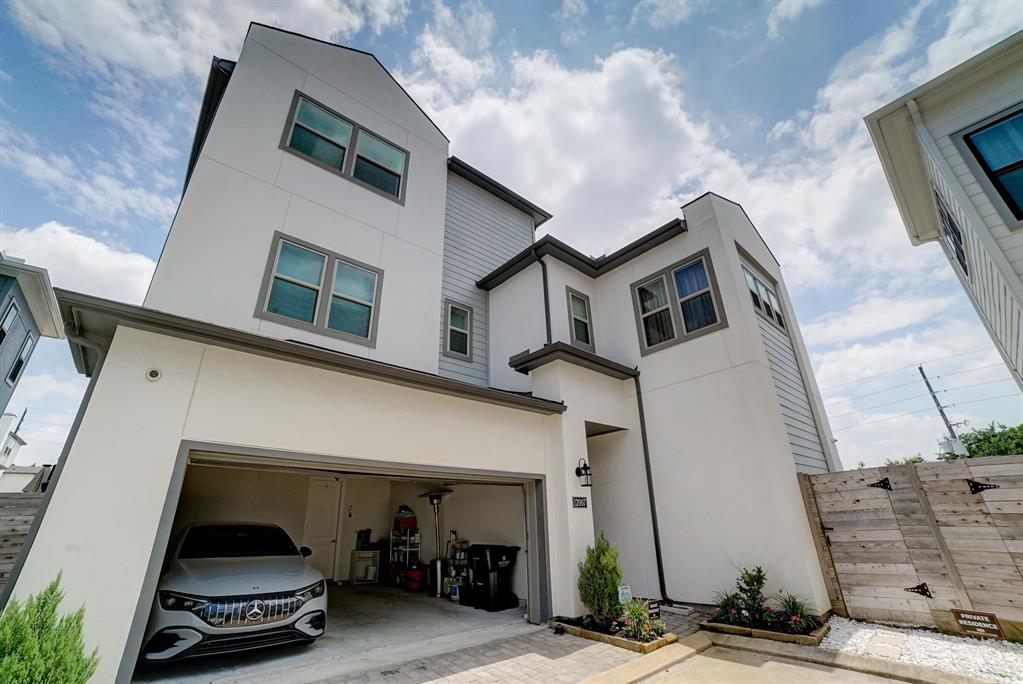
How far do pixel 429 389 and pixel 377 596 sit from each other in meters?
5.40

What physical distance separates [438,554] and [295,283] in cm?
644

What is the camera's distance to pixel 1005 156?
199 inches

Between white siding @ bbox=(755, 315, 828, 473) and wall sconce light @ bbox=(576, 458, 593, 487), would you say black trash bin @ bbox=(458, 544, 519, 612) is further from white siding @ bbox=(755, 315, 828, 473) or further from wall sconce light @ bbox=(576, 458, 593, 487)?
white siding @ bbox=(755, 315, 828, 473)

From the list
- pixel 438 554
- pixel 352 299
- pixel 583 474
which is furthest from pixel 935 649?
pixel 352 299

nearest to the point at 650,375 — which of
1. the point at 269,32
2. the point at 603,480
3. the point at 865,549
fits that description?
the point at 603,480

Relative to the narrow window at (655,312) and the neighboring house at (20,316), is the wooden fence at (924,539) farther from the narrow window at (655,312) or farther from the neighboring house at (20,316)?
the neighboring house at (20,316)

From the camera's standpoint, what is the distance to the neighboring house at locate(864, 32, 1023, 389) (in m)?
4.93

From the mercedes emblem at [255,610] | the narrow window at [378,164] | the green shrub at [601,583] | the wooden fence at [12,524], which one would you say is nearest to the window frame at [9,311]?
the wooden fence at [12,524]

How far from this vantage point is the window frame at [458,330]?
859 centimetres

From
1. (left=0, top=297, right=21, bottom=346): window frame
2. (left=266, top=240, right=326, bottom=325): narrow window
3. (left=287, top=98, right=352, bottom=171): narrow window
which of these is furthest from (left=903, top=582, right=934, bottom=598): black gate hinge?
(left=0, top=297, right=21, bottom=346): window frame

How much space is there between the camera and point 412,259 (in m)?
7.92

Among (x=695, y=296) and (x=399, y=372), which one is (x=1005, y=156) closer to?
(x=695, y=296)

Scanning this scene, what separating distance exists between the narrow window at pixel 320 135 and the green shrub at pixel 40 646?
6.93 meters

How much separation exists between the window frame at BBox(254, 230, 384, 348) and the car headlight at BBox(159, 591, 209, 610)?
3.47 meters
